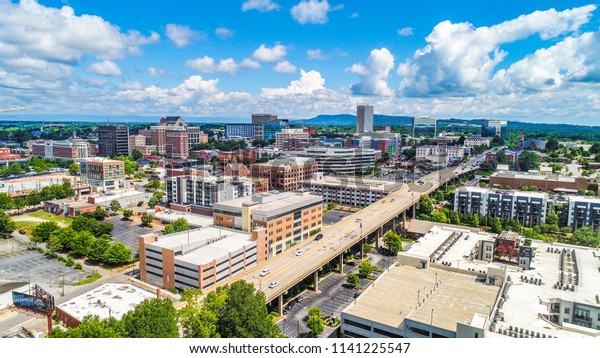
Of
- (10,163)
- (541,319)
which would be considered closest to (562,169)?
(541,319)

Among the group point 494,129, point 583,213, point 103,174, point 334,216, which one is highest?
point 494,129

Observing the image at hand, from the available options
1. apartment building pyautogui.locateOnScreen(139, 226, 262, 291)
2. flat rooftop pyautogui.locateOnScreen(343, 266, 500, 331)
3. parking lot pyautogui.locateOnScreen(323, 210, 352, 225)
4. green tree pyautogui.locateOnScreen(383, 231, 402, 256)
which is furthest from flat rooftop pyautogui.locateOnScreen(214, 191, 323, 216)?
flat rooftop pyautogui.locateOnScreen(343, 266, 500, 331)

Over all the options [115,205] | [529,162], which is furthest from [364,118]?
[115,205]

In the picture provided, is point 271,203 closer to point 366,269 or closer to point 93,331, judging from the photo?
point 366,269

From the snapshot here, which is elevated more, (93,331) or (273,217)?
(273,217)

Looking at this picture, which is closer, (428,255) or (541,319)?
(541,319)

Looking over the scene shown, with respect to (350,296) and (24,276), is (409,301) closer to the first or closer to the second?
(350,296)

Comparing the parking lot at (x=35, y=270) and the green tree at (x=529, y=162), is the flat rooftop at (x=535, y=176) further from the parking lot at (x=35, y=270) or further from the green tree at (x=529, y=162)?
the parking lot at (x=35, y=270)
